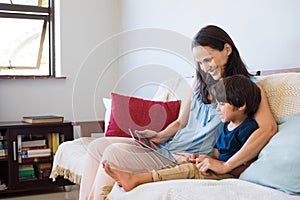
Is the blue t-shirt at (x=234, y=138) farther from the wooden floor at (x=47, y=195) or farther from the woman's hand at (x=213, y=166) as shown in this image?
the wooden floor at (x=47, y=195)

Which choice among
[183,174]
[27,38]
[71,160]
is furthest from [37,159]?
[183,174]

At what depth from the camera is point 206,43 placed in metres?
Answer: 1.75

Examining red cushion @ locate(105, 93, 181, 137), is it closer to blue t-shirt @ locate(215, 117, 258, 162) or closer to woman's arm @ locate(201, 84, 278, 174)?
blue t-shirt @ locate(215, 117, 258, 162)

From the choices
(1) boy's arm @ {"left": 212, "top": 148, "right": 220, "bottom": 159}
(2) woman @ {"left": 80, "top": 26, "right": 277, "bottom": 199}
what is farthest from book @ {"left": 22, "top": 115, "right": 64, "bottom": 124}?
(1) boy's arm @ {"left": 212, "top": 148, "right": 220, "bottom": 159}

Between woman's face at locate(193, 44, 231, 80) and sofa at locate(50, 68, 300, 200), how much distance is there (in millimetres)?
177

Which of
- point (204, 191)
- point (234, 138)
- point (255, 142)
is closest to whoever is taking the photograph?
point (204, 191)

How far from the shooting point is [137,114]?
2205 millimetres

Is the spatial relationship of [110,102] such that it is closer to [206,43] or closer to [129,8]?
[206,43]

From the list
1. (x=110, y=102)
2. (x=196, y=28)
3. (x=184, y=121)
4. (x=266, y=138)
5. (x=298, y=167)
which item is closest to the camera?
(x=298, y=167)

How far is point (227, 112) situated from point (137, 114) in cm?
69

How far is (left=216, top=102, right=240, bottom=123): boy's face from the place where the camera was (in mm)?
1604

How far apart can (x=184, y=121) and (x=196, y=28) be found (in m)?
1.05

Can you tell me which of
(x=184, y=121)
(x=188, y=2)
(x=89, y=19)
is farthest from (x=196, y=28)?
(x=89, y=19)

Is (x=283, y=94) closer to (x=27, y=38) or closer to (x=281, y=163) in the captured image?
(x=281, y=163)
